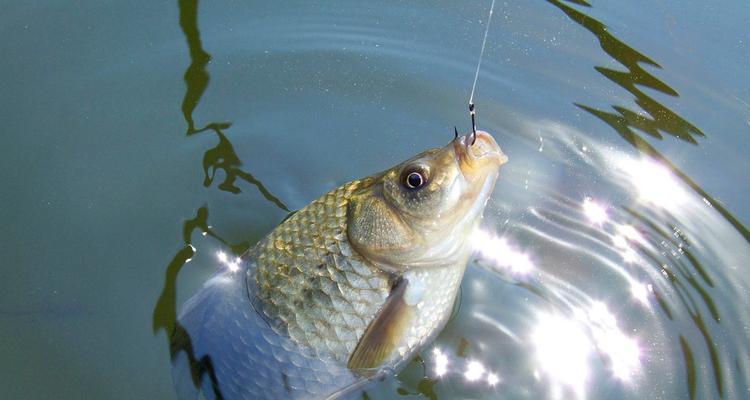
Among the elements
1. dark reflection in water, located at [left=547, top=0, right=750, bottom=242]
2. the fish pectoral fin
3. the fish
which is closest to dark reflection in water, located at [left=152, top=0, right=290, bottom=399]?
the fish

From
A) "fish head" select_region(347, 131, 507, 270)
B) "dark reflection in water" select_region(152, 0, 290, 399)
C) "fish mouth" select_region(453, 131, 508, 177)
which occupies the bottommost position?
"dark reflection in water" select_region(152, 0, 290, 399)

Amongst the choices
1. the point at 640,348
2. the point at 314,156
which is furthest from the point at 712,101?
the point at 314,156

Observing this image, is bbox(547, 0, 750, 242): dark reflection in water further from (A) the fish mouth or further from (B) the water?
(A) the fish mouth

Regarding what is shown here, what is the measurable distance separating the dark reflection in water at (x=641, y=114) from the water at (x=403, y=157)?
14 millimetres

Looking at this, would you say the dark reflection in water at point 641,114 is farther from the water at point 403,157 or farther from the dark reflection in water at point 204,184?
the dark reflection in water at point 204,184

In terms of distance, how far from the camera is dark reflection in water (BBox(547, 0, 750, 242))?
427cm

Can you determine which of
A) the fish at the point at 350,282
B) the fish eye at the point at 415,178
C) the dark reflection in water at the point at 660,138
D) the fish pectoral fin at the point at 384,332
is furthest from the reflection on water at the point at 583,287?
the fish eye at the point at 415,178

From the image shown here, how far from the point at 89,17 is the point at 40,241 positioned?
173 cm

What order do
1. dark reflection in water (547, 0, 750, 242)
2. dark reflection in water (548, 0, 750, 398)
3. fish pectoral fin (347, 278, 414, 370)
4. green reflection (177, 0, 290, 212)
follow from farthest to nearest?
dark reflection in water (547, 0, 750, 242) → green reflection (177, 0, 290, 212) → dark reflection in water (548, 0, 750, 398) → fish pectoral fin (347, 278, 414, 370)

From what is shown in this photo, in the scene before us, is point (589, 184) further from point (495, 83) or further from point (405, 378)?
point (405, 378)

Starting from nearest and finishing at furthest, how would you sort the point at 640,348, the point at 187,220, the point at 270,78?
the point at 640,348 → the point at 187,220 → the point at 270,78

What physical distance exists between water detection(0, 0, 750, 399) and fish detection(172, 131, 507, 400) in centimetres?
43

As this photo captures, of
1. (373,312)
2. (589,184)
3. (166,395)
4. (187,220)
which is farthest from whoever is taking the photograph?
(589,184)

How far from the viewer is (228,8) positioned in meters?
4.88
